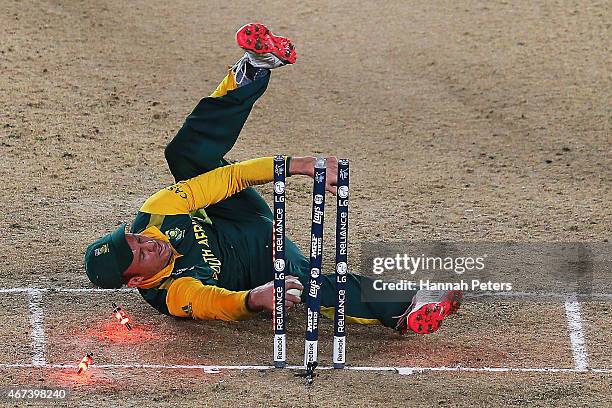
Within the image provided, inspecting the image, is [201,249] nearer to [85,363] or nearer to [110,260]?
[110,260]

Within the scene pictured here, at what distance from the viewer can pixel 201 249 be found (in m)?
9.02

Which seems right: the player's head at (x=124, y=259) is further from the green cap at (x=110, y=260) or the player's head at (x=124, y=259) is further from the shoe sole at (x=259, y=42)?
the shoe sole at (x=259, y=42)

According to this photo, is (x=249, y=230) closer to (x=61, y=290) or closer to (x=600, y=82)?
(x=61, y=290)

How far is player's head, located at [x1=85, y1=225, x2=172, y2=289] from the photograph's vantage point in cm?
847

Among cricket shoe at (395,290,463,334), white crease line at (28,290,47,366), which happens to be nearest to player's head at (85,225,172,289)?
white crease line at (28,290,47,366)

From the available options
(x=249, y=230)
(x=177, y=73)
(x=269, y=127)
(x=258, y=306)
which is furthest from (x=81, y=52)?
(x=258, y=306)

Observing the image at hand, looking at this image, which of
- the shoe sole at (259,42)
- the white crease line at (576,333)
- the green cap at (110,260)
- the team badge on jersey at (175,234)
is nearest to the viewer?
the green cap at (110,260)

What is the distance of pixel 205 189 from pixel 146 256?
65cm

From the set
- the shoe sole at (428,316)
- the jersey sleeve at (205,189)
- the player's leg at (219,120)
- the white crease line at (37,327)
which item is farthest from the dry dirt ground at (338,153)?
the player's leg at (219,120)

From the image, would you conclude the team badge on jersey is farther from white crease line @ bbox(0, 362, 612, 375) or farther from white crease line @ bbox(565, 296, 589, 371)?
white crease line @ bbox(565, 296, 589, 371)

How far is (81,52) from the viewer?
1495 cm

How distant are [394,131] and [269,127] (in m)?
1.23

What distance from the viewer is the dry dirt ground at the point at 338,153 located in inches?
328

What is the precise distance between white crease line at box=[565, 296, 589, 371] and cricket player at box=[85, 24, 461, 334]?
813mm
